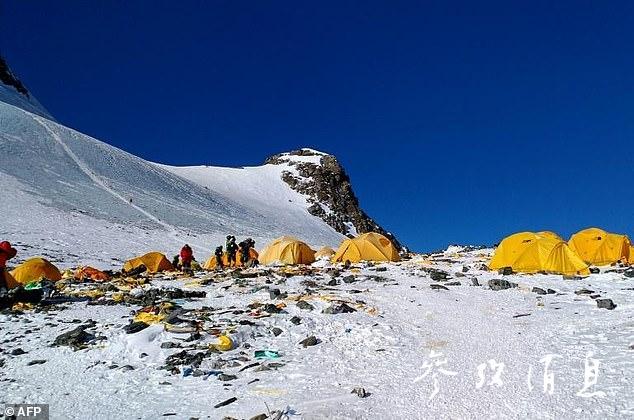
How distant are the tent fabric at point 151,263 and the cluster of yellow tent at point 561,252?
683 inches

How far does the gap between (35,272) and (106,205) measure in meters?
33.7

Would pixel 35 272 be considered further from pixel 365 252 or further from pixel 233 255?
pixel 365 252

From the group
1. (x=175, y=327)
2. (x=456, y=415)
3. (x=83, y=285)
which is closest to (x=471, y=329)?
(x=456, y=415)

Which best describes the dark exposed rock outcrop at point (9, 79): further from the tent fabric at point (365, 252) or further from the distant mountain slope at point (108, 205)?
the tent fabric at point (365, 252)

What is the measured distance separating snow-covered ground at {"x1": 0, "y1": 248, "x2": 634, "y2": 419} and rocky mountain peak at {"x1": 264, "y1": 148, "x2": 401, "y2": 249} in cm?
8736

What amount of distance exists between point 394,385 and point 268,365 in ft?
7.93

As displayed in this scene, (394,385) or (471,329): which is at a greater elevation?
(471,329)

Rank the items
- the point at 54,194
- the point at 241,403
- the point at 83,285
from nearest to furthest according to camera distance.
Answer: the point at 241,403
the point at 83,285
the point at 54,194

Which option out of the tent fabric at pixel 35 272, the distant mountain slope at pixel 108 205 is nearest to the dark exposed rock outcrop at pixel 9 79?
the distant mountain slope at pixel 108 205

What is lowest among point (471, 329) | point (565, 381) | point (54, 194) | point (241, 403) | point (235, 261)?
point (241, 403)

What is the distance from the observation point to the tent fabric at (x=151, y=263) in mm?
26528

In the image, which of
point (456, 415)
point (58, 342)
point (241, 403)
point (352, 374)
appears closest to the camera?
point (456, 415)

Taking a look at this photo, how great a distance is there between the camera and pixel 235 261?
28578 millimetres

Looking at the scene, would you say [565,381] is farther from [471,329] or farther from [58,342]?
[58,342]
